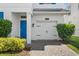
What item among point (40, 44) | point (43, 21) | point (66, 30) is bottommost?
point (40, 44)

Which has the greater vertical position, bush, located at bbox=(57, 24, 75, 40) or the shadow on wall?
bush, located at bbox=(57, 24, 75, 40)

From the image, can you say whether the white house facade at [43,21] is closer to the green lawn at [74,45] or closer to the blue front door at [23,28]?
the blue front door at [23,28]

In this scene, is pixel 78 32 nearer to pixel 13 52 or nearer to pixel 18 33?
pixel 18 33

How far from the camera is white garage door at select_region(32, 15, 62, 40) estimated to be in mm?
29109

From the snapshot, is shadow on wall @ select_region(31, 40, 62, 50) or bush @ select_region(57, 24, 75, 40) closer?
shadow on wall @ select_region(31, 40, 62, 50)

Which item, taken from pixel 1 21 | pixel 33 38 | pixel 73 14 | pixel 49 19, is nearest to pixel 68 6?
pixel 73 14

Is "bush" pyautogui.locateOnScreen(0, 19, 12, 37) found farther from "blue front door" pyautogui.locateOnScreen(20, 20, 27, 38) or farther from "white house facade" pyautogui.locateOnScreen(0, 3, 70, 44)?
"blue front door" pyautogui.locateOnScreen(20, 20, 27, 38)

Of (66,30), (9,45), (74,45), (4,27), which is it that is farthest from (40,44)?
(9,45)

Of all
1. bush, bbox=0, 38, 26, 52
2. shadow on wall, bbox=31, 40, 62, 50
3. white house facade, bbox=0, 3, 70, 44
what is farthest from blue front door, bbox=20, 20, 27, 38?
bush, bbox=0, 38, 26, 52

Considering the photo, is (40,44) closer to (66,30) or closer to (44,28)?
(66,30)

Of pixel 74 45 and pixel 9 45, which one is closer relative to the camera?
pixel 9 45

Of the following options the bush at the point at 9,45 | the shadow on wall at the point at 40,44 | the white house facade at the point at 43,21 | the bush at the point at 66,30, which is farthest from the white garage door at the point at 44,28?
the bush at the point at 9,45

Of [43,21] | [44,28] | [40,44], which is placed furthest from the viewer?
[44,28]

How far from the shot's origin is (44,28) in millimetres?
29391
